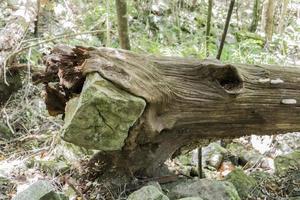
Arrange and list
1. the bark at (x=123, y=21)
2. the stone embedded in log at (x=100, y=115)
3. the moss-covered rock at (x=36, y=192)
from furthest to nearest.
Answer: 1. the bark at (x=123, y=21)
2. the moss-covered rock at (x=36, y=192)
3. the stone embedded in log at (x=100, y=115)

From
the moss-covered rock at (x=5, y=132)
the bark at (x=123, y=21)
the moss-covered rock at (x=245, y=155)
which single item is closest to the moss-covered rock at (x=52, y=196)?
the moss-covered rock at (x=5, y=132)

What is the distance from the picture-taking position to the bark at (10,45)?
4.81 m

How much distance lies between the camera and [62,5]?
690 cm

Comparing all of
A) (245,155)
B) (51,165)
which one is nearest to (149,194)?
(51,165)

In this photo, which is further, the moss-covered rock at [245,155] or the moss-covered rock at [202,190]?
the moss-covered rock at [245,155]

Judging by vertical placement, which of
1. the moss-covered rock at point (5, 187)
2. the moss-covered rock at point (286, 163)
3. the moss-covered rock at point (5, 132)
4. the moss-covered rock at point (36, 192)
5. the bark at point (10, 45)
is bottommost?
the moss-covered rock at point (286, 163)

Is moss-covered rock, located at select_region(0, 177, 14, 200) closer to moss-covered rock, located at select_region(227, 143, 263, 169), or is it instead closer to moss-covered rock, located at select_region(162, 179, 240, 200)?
moss-covered rock, located at select_region(162, 179, 240, 200)

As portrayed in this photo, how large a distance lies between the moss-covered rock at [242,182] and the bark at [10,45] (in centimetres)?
260

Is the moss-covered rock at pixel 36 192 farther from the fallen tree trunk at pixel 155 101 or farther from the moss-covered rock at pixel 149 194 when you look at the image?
the moss-covered rock at pixel 149 194

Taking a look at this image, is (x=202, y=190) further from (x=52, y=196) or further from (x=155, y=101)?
(x=52, y=196)

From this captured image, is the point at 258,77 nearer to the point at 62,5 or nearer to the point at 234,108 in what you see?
the point at 234,108

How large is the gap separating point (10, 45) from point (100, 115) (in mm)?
2721

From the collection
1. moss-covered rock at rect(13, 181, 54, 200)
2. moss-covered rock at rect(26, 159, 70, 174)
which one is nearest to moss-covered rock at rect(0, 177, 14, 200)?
moss-covered rock at rect(26, 159, 70, 174)

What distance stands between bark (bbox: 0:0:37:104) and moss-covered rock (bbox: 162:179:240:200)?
2396mm
